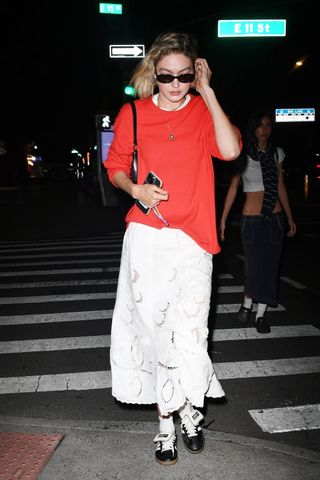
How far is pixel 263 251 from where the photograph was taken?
5.16 metres

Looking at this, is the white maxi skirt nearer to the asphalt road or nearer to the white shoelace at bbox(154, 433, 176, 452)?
the white shoelace at bbox(154, 433, 176, 452)

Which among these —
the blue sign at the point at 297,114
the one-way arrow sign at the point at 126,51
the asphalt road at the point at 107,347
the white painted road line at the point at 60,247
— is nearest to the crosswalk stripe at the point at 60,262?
the asphalt road at the point at 107,347

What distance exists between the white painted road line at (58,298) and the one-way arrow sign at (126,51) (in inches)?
406

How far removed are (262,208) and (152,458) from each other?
2.87 metres

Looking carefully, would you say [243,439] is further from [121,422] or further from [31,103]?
[31,103]

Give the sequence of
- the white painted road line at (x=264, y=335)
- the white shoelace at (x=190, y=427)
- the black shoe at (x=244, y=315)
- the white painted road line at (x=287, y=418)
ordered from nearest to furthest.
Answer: the white shoelace at (x=190, y=427)
the white painted road line at (x=287, y=418)
the white painted road line at (x=264, y=335)
the black shoe at (x=244, y=315)

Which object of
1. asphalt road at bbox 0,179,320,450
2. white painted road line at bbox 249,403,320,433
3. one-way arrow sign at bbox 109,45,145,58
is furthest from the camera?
one-way arrow sign at bbox 109,45,145,58

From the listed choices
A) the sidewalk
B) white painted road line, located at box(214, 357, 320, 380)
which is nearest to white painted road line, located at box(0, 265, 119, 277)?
white painted road line, located at box(214, 357, 320, 380)

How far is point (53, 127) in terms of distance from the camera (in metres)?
62.8

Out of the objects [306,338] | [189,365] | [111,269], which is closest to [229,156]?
[189,365]

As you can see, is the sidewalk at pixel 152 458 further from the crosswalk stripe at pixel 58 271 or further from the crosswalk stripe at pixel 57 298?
the crosswalk stripe at pixel 58 271

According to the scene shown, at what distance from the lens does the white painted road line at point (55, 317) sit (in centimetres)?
599

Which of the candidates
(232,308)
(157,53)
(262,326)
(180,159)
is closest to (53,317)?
(232,308)

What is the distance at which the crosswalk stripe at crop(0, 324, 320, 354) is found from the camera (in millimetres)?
5105
